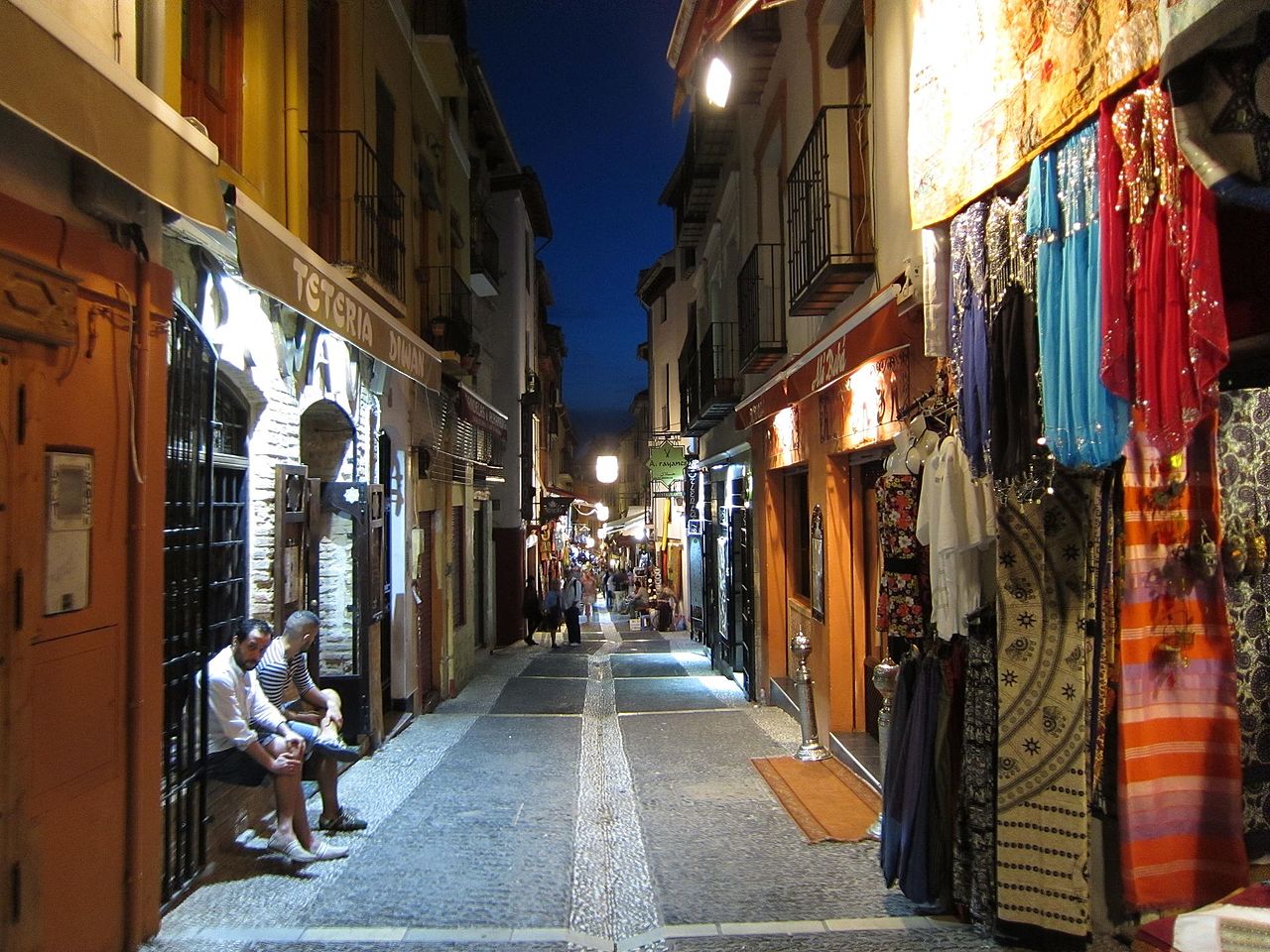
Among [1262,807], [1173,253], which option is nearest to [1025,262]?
[1173,253]

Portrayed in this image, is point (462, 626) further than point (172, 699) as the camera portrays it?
Yes

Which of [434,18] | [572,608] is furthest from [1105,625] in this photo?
[572,608]

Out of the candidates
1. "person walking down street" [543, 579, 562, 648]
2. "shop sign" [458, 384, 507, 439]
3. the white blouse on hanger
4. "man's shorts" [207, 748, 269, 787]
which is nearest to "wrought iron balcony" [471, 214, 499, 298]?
"shop sign" [458, 384, 507, 439]

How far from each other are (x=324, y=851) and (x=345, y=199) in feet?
19.8

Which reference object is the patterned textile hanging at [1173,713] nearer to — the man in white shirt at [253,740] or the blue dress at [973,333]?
the blue dress at [973,333]

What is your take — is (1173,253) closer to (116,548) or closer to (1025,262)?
(1025,262)

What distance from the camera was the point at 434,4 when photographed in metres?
12.5

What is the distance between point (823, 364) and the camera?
22.6 ft

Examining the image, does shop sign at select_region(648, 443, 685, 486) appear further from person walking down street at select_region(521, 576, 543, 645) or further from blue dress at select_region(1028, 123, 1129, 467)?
blue dress at select_region(1028, 123, 1129, 467)

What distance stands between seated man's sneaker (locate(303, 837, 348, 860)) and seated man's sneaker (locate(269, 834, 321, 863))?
0.06m

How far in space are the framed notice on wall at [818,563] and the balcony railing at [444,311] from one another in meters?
5.94

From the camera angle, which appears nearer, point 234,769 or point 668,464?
point 234,769

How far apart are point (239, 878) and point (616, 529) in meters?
32.3

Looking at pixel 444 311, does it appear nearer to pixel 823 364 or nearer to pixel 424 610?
pixel 424 610
